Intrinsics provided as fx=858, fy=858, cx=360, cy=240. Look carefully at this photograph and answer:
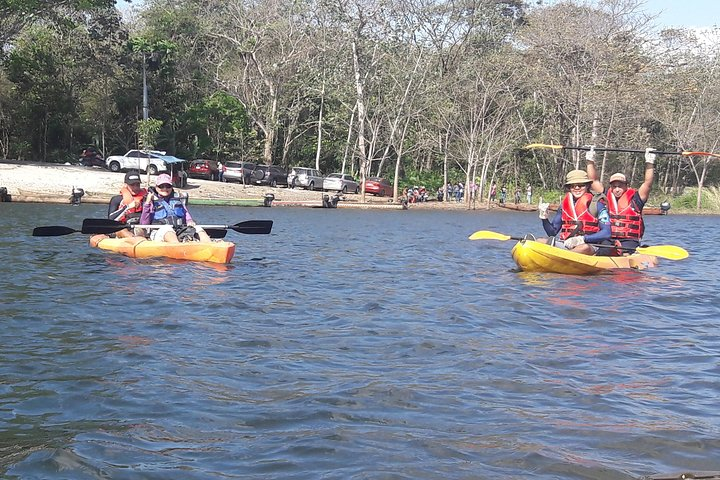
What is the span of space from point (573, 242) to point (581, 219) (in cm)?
41

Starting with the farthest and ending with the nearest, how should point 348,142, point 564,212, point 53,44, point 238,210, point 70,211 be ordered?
point 348,142
point 53,44
point 238,210
point 70,211
point 564,212

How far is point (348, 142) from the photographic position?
160ft

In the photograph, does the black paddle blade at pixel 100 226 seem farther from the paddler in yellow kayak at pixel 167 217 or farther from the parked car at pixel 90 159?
the parked car at pixel 90 159

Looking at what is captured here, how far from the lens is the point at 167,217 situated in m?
14.4

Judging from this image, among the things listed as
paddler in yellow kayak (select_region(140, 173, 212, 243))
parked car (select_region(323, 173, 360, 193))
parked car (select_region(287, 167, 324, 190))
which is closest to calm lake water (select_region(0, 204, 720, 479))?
paddler in yellow kayak (select_region(140, 173, 212, 243))

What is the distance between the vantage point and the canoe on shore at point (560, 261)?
1312 centimetres

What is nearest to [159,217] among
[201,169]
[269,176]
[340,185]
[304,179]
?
[201,169]

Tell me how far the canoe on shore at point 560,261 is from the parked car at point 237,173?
32359mm

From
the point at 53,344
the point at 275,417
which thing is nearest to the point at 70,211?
the point at 53,344

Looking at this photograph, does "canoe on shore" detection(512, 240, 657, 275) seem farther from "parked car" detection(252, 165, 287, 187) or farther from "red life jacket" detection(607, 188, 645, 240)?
"parked car" detection(252, 165, 287, 187)

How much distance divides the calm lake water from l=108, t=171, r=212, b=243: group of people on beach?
0.73 meters

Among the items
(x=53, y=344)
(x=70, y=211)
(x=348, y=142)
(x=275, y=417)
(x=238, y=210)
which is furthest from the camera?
(x=348, y=142)

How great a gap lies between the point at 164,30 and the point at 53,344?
45.5 m

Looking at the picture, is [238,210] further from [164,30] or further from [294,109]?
[164,30]
